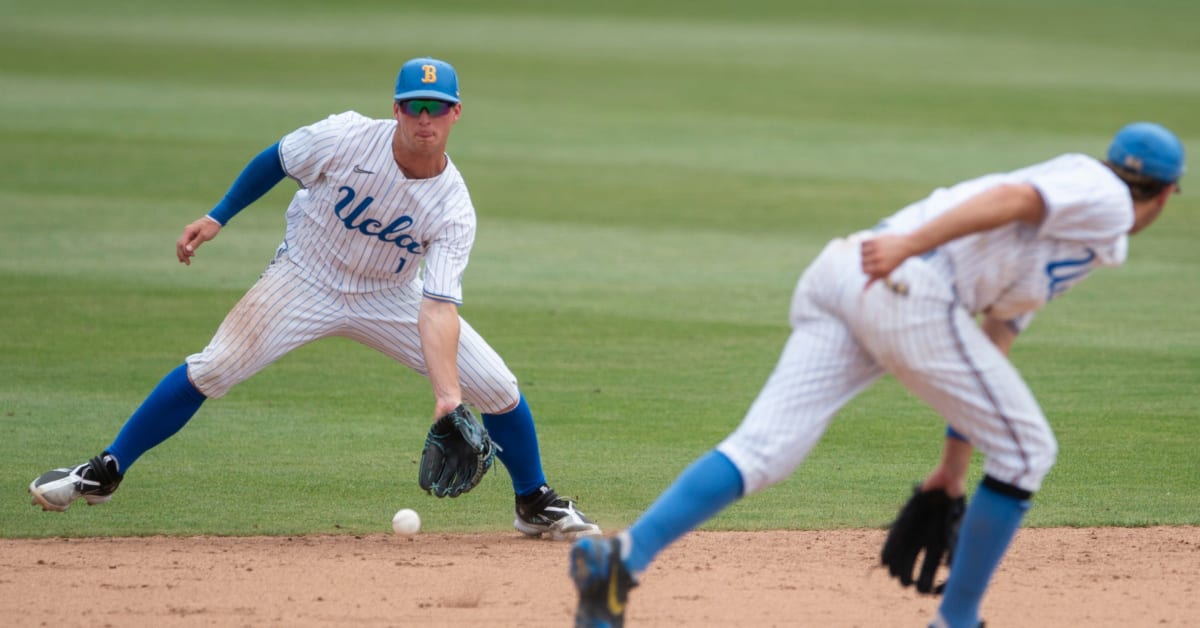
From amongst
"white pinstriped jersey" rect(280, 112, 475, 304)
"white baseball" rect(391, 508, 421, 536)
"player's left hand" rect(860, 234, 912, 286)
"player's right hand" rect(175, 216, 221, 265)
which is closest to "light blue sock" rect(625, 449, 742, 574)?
"player's left hand" rect(860, 234, 912, 286)

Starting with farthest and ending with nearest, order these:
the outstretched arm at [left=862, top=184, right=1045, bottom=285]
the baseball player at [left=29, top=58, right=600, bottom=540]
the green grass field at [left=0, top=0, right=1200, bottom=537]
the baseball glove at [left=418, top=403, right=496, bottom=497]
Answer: the green grass field at [left=0, top=0, right=1200, bottom=537] → the baseball player at [left=29, top=58, right=600, bottom=540] → the baseball glove at [left=418, top=403, right=496, bottom=497] → the outstretched arm at [left=862, top=184, right=1045, bottom=285]

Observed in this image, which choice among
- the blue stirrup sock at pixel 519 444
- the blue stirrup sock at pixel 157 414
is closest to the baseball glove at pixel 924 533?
the blue stirrup sock at pixel 519 444

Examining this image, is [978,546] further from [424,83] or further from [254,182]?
[254,182]

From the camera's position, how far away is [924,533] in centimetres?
436

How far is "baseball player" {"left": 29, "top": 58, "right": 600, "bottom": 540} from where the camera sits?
529 cm

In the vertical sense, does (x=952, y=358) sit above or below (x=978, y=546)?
above

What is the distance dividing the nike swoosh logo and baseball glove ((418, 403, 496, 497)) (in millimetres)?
1245

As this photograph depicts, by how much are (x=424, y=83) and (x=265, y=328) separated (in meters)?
1.08

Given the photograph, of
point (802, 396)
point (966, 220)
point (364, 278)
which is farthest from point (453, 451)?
point (966, 220)

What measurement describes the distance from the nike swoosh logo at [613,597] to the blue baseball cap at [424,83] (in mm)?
2026

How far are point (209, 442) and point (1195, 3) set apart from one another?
3405 cm

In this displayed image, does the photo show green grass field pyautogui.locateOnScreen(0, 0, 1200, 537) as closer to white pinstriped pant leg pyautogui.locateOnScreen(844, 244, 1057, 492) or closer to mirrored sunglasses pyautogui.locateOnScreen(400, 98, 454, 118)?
mirrored sunglasses pyautogui.locateOnScreen(400, 98, 454, 118)

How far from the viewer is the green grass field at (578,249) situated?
636 cm

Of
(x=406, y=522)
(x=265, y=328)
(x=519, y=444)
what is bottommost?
(x=406, y=522)
